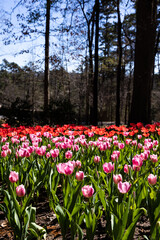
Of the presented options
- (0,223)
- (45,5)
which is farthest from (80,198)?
(45,5)

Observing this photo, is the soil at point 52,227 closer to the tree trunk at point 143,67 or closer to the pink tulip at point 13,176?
the pink tulip at point 13,176

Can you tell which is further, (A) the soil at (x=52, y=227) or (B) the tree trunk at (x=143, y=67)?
(B) the tree trunk at (x=143, y=67)

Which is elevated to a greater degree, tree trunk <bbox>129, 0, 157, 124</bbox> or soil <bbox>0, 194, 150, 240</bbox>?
tree trunk <bbox>129, 0, 157, 124</bbox>

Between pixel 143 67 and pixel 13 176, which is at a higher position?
pixel 143 67

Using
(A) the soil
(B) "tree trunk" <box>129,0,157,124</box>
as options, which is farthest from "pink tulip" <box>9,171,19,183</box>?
(B) "tree trunk" <box>129,0,157,124</box>

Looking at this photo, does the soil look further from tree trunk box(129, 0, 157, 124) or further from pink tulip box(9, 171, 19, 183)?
tree trunk box(129, 0, 157, 124)

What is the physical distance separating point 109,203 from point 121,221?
0.26m

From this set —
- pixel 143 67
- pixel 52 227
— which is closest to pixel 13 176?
pixel 52 227

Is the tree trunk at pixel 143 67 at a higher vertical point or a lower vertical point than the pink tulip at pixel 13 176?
higher

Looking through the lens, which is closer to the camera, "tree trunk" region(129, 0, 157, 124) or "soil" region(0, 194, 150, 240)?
"soil" region(0, 194, 150, 240)

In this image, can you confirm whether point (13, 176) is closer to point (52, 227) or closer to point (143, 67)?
point (52, 227)

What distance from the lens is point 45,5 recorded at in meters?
10.6

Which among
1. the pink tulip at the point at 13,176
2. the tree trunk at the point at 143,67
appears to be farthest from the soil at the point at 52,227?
the tree trunk at the point at 143,67

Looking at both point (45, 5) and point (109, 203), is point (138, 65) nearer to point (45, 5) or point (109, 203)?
point (45, 5)
